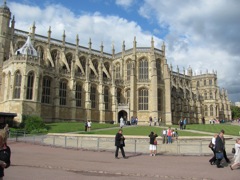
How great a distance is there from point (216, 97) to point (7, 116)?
6341cm

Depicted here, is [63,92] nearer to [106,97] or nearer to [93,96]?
[93,96]

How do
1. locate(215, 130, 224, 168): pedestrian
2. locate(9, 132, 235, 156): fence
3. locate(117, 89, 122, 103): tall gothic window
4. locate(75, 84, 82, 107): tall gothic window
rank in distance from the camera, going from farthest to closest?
locate(117, 89, 122, 103): tall gothic window
locate(75, 84, 82, 107): tall gothic window
locate(9, 132, 235, 156): fence
locate(215, 130, 224, 168): pedestrian

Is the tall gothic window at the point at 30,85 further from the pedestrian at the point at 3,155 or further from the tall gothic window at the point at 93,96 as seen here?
the pedestrian at the point at 3,155

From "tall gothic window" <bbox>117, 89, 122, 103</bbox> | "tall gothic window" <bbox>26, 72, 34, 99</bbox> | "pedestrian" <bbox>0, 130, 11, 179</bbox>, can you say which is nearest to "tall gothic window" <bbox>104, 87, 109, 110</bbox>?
"tall gothic window" <bbox>117, 89, 122, 103</bbox>

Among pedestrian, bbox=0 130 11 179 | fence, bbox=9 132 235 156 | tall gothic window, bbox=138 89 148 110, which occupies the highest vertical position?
tall gothic window, bbox=138 89 148 110

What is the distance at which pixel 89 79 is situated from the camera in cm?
4769

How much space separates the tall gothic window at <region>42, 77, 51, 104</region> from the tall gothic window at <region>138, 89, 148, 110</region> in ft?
60.5

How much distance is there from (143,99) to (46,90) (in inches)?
772

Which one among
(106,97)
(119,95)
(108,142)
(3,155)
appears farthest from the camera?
(119,95)

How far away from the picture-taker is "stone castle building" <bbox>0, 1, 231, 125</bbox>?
1428 inches

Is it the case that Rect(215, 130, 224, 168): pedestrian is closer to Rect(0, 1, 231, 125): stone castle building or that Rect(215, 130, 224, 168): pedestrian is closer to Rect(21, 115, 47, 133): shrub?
Rect(21, 115, 47, 133): shrub

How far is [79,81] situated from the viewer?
4647cm

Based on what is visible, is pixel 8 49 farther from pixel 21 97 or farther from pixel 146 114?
pixel 146 114

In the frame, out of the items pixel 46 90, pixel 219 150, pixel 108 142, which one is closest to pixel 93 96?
pixel 46 90
